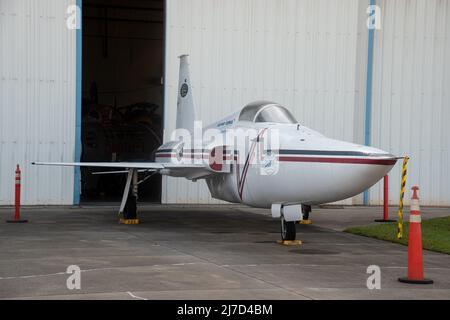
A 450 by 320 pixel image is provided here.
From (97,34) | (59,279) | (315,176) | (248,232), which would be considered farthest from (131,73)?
(59,279)

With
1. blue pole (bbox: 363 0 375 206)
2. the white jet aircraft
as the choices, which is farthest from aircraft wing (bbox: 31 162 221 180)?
blue pole (bbox: 363 0 375 206)

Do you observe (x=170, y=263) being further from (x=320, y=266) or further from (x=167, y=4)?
(x=167, y=4)

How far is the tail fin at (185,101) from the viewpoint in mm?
17234

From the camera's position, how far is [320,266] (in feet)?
30.6

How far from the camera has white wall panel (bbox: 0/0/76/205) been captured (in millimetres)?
18609

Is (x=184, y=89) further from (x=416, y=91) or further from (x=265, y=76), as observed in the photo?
(x=416, y=91)

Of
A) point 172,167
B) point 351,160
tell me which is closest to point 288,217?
point 351,160

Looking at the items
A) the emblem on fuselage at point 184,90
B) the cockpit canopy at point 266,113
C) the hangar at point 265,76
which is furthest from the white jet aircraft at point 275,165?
the hangar at point 265,76

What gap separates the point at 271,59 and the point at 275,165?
31.2 feet

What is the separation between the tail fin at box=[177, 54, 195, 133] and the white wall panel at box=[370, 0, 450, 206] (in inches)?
253

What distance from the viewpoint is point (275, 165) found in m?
11.6

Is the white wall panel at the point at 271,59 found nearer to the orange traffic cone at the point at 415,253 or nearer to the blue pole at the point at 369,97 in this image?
the blue pole at the point at 369,97

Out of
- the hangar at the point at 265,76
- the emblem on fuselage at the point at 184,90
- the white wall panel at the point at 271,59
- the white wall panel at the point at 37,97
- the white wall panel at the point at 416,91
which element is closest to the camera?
the emblem on fuselage at the point at 184,90

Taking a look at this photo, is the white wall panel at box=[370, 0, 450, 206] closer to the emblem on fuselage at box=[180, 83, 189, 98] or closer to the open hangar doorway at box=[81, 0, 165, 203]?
the emblem on fuselage at box=[180, 83, 189, 98]
